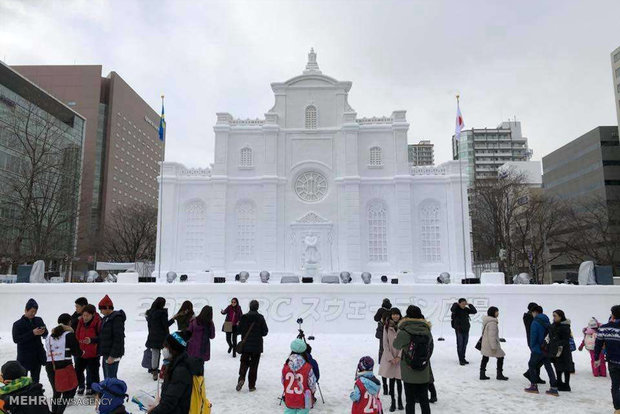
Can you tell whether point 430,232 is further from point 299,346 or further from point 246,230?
point 299,346

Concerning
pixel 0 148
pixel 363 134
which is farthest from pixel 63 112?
pixel 363 134

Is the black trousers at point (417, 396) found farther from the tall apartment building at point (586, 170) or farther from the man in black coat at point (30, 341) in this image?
the tall apartment building at point (586, 170)

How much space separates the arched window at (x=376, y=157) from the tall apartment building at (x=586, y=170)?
3536 cm

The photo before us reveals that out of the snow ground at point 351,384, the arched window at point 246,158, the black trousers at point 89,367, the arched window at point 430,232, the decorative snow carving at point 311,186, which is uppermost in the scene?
the arched window at point 246,158

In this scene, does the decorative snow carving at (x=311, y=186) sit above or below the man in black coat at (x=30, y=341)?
above

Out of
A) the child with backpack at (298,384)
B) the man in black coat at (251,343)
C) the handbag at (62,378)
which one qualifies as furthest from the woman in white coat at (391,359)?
the handbag at (62,378)

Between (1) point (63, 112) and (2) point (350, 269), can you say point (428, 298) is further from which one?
→ (1) point (63, 112)

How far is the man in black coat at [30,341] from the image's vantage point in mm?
7539

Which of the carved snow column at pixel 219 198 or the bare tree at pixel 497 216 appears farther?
the bare tree at pixel 497 216

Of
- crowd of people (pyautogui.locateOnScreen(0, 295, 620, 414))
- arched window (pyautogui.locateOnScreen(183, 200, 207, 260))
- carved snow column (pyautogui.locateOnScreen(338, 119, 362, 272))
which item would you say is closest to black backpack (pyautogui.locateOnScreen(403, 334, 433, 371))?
crowd of people (pyautogui.locateOnScreen(0, 295, 620, 414))

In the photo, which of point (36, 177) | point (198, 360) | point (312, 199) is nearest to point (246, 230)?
point (312, 199)

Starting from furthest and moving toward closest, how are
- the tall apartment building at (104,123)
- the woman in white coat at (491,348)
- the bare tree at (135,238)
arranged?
1. the tall apartment building at (104,123)
2. the bare tree at (135,238)
3. the woman in white coat at (491,348)

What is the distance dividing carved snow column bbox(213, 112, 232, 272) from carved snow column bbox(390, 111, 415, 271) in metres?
13.5

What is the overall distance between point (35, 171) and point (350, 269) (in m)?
22.6
